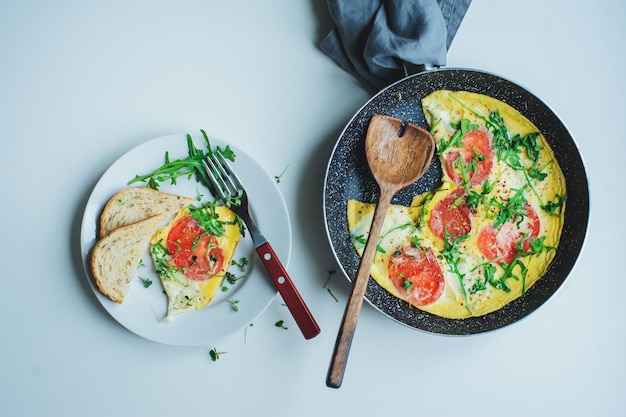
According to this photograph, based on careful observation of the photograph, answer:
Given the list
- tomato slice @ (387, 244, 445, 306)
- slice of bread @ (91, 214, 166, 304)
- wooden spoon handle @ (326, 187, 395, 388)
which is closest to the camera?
wooden spoon handle @ (326, 187, 395, 388)

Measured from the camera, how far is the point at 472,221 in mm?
2234

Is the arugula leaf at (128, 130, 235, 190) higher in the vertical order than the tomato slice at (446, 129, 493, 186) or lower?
lower

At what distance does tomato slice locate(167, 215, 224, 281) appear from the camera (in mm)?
2170

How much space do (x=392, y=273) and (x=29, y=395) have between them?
1467mm

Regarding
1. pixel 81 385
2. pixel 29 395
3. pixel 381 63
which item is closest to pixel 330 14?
pixel 381 63

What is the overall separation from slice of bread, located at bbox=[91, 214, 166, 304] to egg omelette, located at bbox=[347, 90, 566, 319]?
0.78 metres

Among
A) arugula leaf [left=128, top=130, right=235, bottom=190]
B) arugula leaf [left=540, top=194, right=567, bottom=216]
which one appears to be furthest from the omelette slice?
arugula leaf [left=540, top=194, right=567, bottom=216]

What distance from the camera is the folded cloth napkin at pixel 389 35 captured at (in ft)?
7.04

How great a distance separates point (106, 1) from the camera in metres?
2.34

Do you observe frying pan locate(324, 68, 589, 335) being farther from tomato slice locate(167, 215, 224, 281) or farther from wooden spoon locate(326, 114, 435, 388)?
tomato slice locate(167, 215, 224, 281)

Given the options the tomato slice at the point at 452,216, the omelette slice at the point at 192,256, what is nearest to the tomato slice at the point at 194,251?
the omelette slice at the point at 192,256

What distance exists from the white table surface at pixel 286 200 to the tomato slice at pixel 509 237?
302 millimetres

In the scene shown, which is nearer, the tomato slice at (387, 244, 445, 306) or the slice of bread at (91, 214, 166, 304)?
the slice of bread at (91, 214, 166, 304)

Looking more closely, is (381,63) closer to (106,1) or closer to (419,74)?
(419,74)
